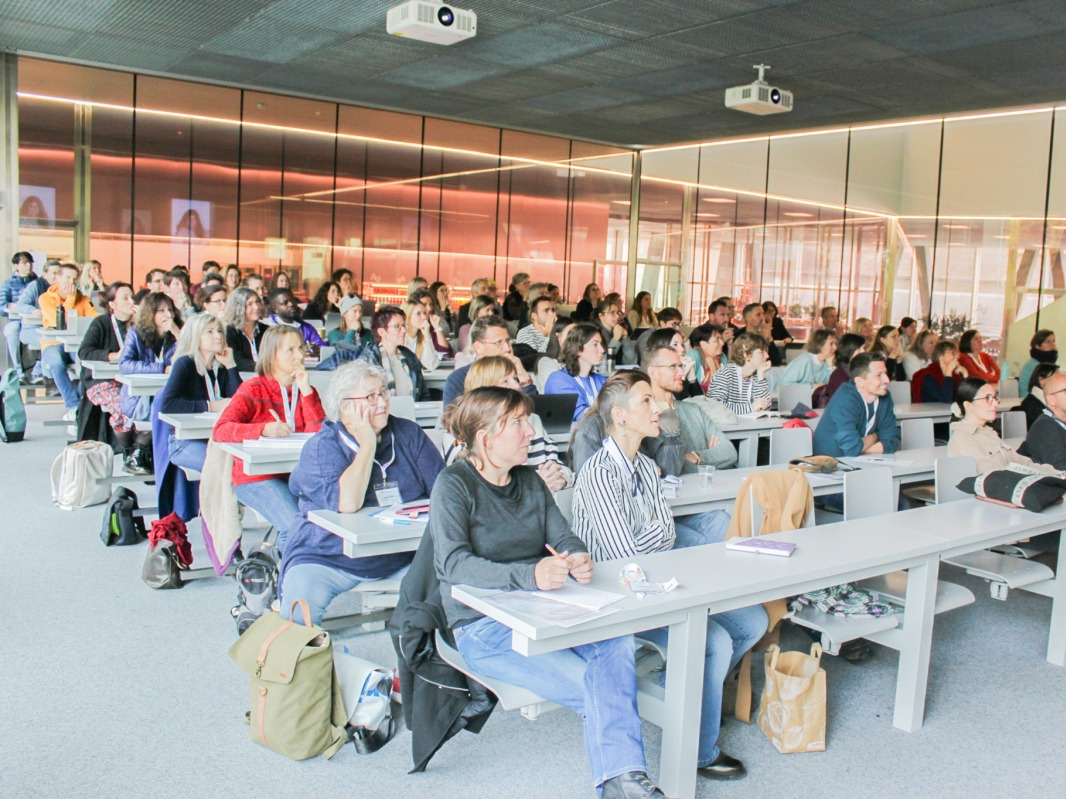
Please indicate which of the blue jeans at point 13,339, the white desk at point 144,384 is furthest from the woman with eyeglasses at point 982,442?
the blue jeans at point 13,339

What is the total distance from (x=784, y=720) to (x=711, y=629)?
521mm

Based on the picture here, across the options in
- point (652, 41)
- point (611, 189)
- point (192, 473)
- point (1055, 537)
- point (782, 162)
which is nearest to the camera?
point (192, 473)

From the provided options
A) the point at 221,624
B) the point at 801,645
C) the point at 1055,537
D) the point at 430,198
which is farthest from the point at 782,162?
the point at 221,624

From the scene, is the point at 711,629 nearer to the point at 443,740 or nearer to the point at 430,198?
the point at 443,740

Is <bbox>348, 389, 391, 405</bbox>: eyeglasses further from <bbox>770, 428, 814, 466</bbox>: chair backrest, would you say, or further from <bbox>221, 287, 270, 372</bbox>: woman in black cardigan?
<bbox>221, 287, 270, 372</bbox>: woman in black cardigan

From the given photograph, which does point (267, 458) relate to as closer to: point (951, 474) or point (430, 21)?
point (951, 474)

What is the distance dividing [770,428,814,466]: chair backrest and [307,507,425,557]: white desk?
259 cm

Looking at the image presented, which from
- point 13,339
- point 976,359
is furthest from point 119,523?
point 976,359

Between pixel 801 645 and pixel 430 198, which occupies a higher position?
pixel 430 198

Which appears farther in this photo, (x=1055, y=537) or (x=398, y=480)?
(x=1055, y=537)

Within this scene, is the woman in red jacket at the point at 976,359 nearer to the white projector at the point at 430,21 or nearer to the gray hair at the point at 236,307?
the white projector at the point at 430,21

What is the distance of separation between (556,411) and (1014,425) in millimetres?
4067

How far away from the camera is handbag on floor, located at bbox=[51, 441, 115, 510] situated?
21.6 feet

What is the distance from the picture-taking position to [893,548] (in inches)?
138
